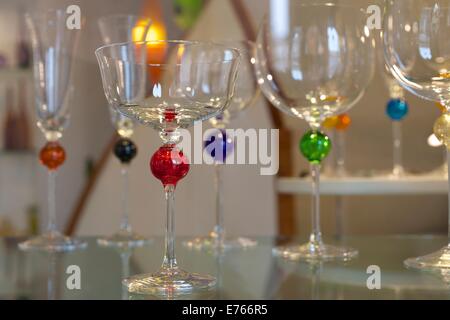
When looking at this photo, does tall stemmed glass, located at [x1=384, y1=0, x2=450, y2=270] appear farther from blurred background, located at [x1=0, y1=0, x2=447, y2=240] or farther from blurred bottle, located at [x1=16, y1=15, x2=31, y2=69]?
blurred bottle, located at [x1=16, y1=15, x2=31, y2=69]

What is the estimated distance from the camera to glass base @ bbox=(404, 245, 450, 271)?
67 cm

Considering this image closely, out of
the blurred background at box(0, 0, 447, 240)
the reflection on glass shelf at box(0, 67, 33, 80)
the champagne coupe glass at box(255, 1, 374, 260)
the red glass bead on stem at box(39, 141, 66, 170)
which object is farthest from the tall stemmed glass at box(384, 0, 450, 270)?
the reflection on glass shelf at box(0, 67, 33, 80)

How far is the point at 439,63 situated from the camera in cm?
72

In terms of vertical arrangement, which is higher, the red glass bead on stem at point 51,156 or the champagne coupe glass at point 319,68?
the champagne coupe glass at point 319,68

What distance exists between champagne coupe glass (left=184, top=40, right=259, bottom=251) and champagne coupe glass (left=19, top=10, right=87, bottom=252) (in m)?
0.22

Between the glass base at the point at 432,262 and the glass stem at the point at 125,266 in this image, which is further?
the glass base at the point at 432,262

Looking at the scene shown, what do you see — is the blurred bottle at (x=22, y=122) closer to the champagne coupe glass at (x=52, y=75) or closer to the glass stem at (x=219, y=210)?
the champagne coupe glass at (x=52, y=75)

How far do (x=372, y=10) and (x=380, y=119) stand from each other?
5.27 feet

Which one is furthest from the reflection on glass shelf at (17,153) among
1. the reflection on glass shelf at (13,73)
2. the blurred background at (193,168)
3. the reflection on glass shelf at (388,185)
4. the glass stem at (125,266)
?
the glass stem at (125,266)

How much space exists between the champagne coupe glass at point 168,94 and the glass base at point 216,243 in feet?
0.89

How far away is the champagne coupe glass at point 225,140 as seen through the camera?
37.1 inches

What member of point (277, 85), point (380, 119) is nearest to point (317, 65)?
point (277, 85)

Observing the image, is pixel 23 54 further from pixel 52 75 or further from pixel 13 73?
pixel 52 75

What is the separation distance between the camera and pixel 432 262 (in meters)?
0.70
